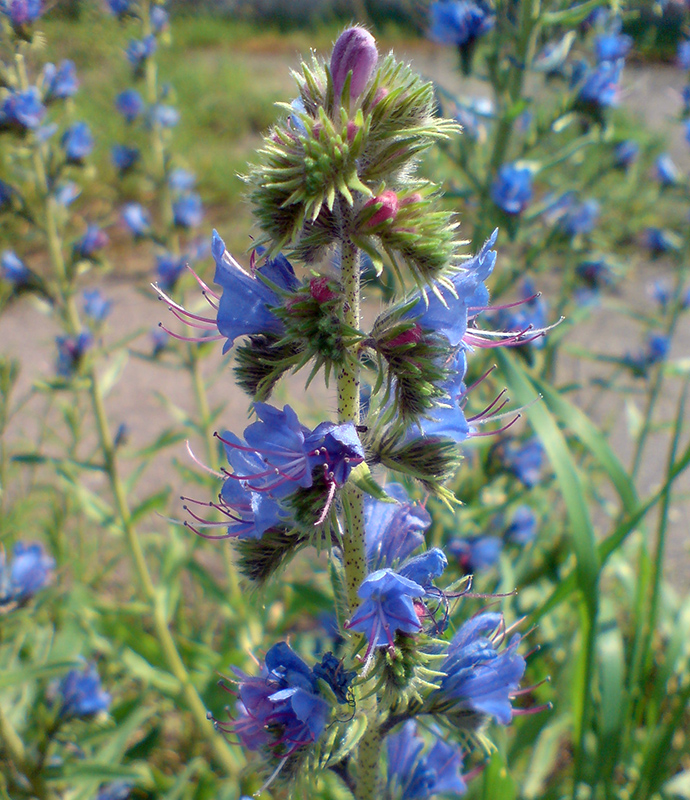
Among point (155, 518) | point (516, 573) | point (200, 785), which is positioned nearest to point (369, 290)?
point (516, 573)

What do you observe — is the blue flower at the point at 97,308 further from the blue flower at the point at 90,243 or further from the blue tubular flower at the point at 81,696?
the blue tubular flower at the point at 81,696

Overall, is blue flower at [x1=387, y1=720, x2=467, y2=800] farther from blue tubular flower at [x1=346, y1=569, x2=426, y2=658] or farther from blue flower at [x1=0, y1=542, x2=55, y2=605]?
blue flower at [x1=0, y1=542, x2=55, y2=605]

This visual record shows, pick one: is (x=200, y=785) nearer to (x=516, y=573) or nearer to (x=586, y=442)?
(x=516, y=573)

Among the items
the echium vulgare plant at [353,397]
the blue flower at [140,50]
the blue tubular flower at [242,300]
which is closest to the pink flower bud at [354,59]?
the echium vulgare plant at [353,397]

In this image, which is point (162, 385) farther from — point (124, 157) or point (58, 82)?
point (58, 82)

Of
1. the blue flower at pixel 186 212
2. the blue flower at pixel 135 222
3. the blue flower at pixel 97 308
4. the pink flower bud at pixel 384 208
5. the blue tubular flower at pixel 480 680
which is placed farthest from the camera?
the blue flower at pixel 135 222

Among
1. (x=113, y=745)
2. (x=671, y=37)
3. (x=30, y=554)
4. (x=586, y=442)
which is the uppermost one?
(x=671, y=37)

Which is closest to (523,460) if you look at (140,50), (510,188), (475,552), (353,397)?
(475,552)
